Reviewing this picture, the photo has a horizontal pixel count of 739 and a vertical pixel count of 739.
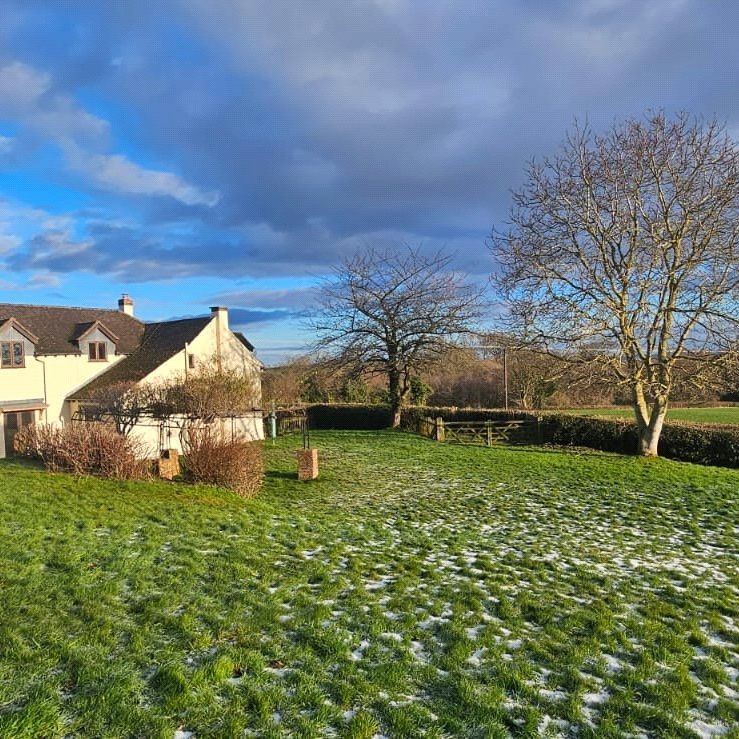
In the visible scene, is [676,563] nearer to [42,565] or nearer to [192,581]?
[192,581]

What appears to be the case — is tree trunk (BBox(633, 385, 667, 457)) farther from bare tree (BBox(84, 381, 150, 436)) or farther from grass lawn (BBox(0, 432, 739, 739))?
bare tree (BBox(84, 381, 150, 436))

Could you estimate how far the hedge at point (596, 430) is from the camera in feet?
65.4

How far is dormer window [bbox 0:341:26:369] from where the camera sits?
850 inches

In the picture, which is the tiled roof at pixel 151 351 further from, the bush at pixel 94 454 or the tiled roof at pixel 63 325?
the bush at pixel 94 454

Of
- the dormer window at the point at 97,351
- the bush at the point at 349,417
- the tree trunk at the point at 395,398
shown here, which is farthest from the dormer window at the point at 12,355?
the tree trunk at the point at 395,398

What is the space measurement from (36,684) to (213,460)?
9504mm

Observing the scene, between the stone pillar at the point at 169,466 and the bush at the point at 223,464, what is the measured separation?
3.00 ft

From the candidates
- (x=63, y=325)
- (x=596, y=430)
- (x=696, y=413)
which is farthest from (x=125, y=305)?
(x=696, y=413)

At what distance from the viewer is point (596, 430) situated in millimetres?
23141

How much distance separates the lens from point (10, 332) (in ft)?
71.4

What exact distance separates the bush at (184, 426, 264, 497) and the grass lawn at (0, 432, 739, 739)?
66.4 inches

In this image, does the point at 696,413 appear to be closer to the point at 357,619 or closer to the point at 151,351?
the point at 151,351

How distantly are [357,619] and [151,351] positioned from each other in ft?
75.0

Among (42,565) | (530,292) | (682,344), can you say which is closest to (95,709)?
(42,565)
